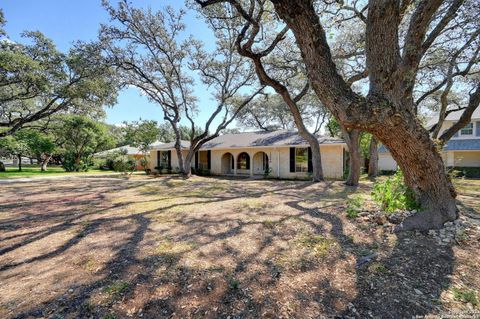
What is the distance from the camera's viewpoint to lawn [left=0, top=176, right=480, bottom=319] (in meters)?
2.30

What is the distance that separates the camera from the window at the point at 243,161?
19.2 metres

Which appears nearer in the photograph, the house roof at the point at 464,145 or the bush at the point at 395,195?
the bush at the point at 395,195

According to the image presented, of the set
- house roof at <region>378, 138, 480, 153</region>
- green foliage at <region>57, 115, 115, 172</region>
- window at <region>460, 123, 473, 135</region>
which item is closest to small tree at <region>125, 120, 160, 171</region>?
green foliage at <region>57, 115, 115, 172</region>

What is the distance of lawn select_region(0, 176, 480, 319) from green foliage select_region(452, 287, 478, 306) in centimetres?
1

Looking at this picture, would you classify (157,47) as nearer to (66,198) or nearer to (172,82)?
(172,82)

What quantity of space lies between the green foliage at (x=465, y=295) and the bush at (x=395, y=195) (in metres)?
2.20

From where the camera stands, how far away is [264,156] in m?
18.4

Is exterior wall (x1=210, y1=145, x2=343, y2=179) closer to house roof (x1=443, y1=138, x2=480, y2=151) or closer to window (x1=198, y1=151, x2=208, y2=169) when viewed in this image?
window (x1=198, y1=151, x2=208, y2=169)

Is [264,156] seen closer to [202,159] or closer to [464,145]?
[202,159]

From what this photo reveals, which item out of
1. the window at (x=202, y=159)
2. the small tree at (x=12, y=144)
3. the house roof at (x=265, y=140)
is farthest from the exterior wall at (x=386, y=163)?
the small tree at (x=12, y=144)

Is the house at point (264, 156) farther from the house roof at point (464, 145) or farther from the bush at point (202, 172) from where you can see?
the house roof at point (464, 145)

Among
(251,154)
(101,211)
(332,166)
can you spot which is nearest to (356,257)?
(101,211)

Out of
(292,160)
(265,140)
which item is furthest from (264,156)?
(292,160)

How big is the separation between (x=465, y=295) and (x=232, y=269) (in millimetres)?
2546
